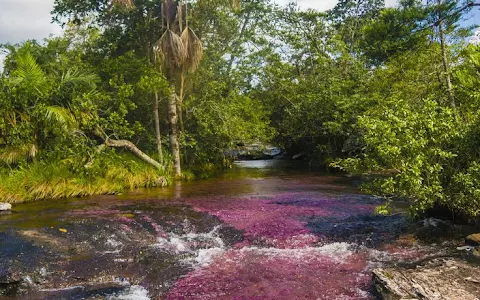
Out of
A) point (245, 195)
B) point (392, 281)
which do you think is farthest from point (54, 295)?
point (245, 195)

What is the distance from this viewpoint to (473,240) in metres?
8.73

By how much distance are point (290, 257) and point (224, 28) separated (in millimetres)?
18432

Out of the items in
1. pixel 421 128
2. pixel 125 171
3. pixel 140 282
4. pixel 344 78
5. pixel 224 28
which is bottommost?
pixel 140 282

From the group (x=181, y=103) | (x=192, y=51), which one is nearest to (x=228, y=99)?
(x=181, y=103)

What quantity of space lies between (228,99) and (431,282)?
17509mm

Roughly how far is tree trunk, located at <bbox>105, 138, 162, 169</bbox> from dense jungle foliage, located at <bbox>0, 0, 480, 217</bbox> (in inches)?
2.2

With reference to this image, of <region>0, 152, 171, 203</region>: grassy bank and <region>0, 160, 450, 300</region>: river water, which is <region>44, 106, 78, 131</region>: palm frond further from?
<region>0, 160, 450, 300</region>: river water

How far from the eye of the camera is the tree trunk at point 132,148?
17.9 meters

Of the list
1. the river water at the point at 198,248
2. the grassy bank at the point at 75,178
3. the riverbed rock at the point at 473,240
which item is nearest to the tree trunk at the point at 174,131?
the grassy bank at the point at 75,178

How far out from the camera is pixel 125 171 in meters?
18.0

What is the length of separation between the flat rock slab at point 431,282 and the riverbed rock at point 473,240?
57.7 inches

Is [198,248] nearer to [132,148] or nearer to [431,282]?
[431,282]

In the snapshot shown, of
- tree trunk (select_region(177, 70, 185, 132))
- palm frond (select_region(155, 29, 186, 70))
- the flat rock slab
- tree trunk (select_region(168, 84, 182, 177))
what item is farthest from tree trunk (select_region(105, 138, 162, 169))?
the flat rock slab

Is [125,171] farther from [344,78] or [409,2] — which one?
[344,78]
